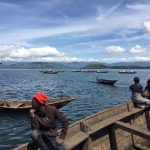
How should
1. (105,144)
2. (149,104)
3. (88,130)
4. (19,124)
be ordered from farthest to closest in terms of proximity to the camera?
(19,124) < (149,104) < (105,144) < (88,130)

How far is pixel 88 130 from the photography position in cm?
886

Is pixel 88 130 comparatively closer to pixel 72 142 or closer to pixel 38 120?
pixel 72 142

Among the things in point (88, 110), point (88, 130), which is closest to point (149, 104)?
point (88, 130)

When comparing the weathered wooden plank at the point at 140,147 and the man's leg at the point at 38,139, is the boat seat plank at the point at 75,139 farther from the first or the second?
the weathered wooden plank at the point at 140,147

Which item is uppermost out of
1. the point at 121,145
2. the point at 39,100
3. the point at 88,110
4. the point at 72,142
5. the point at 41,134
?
the point at 39,100

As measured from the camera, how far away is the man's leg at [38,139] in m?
6.84

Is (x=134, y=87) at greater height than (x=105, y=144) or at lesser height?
greater

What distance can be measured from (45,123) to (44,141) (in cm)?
59

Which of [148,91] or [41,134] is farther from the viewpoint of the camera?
[148,91]

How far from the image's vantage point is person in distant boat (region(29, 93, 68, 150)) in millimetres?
6633

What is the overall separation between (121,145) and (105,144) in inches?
35.6

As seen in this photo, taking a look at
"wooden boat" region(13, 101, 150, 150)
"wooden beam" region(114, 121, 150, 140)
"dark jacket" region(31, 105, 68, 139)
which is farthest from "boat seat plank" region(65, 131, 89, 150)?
"wooden beam" region(114, 121, 150, 140)

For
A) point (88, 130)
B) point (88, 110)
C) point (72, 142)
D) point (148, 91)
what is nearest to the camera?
point (72, 142)

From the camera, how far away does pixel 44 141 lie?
23.1 ft
